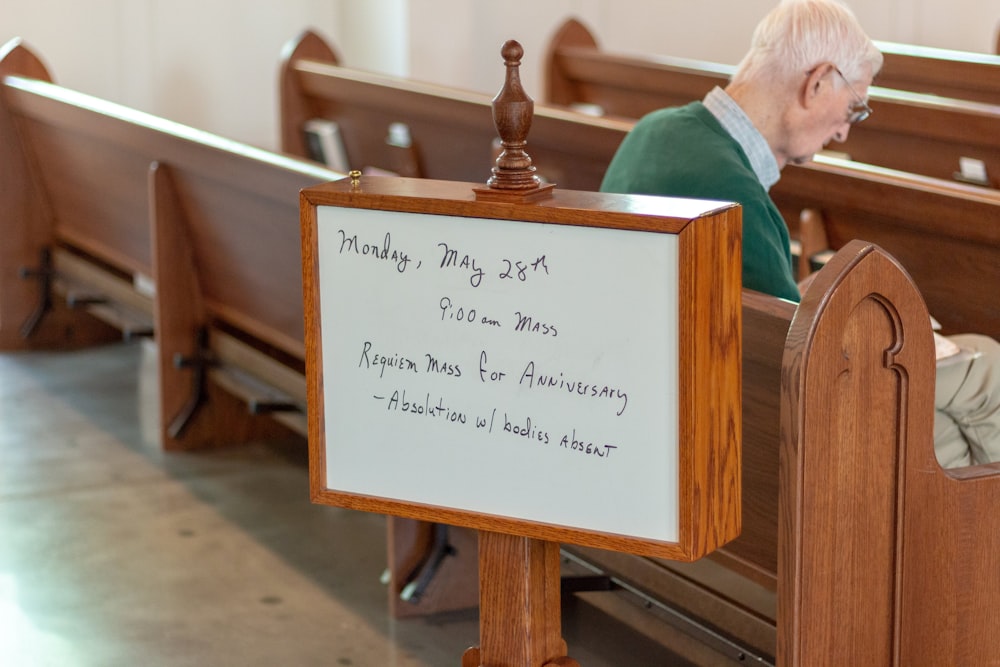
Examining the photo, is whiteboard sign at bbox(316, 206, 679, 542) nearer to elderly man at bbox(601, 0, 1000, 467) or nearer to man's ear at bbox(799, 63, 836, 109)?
elderly man at bbox(601, 0, 1000, 467)

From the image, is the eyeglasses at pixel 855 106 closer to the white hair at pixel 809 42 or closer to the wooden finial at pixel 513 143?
the white hair at pixel 809 42

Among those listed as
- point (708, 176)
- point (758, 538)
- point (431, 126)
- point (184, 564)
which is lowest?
point (184, 564)

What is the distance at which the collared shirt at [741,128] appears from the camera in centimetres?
251

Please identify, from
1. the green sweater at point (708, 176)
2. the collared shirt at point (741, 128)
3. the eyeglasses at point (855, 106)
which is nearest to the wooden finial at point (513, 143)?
the green sweater at point (708, 176)

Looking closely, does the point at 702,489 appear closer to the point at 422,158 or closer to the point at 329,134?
the point at 422,158

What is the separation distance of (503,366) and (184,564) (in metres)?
1.70

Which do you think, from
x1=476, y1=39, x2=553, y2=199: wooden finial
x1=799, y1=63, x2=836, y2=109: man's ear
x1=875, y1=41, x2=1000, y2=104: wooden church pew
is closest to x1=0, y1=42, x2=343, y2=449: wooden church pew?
x1=799, y1=63, x2=836, y2=109: man's ear

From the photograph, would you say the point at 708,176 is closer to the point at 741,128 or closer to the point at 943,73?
the point at 741,128

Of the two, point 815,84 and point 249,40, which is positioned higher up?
point 815,84

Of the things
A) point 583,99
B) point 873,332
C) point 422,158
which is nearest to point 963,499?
point 873,332

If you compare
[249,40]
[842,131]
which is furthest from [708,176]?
[249,40]

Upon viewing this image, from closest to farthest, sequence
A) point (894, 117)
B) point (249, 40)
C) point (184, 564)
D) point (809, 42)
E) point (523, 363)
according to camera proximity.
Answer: point (523, 363) → point (809, 42) → point (184, 564) → point (894, 117) → point (249, 40)

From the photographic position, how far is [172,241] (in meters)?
3.83

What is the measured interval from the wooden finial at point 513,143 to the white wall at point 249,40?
402 centimetres
